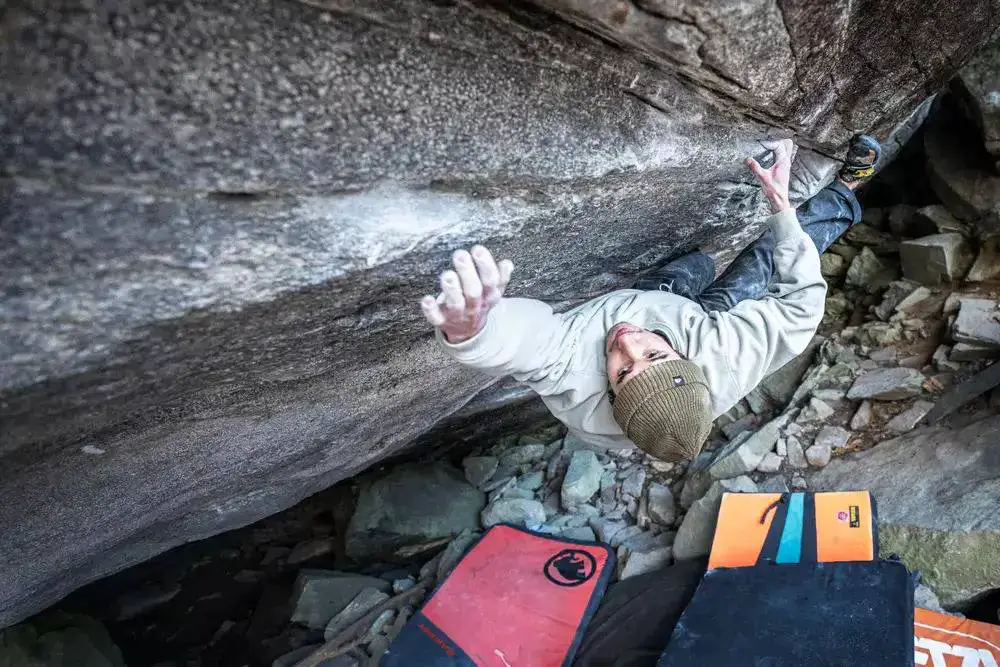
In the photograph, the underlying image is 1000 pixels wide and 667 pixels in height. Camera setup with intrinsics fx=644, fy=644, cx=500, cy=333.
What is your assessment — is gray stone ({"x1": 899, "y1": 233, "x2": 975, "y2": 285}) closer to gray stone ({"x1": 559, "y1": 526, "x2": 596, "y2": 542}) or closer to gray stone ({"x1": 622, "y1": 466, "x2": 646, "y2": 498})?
gray stone ({"x1": 622, "y1": 466, "x2": 646, "y2": 498})

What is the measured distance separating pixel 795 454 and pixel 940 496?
0.82m

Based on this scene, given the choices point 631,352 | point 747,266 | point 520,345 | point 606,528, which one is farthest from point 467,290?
point 606,528

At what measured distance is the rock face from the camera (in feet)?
5.15

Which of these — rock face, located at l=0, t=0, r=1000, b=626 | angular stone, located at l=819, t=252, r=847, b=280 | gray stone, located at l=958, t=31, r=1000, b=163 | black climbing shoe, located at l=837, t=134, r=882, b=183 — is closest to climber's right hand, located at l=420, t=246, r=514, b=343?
rock face, located at l=0, t=0, r=1000, b=626

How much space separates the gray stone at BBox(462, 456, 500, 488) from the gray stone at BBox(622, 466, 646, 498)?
1.25 meters

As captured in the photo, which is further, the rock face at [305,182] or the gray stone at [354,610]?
the gray stone at [354,610]

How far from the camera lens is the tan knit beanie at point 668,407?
6.97 ft

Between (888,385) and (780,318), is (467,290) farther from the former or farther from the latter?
(888,385)

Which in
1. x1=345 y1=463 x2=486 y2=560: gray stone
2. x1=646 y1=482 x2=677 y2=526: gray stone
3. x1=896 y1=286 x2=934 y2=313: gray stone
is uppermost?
x1=896 y1=286 x2=934 y2=313: gray stone

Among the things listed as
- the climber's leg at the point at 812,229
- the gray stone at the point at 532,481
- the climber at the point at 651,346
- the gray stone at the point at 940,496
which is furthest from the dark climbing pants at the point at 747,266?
the gray stone at the point at 532,481

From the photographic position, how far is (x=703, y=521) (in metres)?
3.79

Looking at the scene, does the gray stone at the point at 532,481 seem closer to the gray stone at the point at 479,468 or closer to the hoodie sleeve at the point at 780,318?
the gray stone at the point at 479,468

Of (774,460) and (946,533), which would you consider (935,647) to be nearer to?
(946,533)

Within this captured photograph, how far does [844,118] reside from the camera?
3217 millimetres
